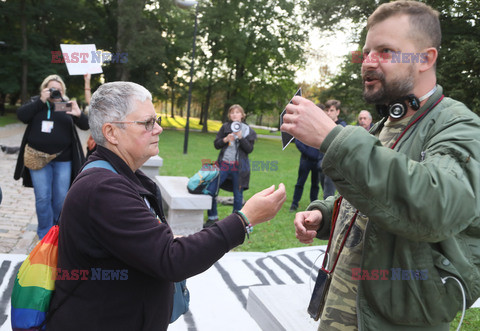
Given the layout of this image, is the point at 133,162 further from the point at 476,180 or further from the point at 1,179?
the point at 1,179

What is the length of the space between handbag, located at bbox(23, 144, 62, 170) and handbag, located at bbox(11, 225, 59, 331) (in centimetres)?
376

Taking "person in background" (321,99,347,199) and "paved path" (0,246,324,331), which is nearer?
"paved path" (0,246,324,331)

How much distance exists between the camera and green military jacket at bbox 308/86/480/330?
115 cm

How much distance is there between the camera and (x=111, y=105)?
73.2 inches

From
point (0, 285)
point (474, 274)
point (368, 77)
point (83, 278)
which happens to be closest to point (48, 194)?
point (0, 285)

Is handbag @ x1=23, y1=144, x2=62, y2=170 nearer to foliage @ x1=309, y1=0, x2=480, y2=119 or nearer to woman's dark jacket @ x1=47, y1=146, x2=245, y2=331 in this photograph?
woman's dark jacket @ x1=47, y1=146, x2=245, y2=331

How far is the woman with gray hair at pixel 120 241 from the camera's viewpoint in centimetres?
157

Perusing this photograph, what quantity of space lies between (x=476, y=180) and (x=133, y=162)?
1.50 m

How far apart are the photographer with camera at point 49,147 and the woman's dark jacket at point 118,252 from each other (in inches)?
152

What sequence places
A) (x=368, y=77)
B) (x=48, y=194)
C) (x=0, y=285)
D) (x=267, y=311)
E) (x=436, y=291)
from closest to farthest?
(x=436, y=291), (x=368, y=77), (x=267, y=311), (x=0, y=285), (x=48, y=194)

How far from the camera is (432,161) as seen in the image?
4.03 feet

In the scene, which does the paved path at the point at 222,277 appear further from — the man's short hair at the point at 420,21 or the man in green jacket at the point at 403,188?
the man's short hair at the point at 420,21

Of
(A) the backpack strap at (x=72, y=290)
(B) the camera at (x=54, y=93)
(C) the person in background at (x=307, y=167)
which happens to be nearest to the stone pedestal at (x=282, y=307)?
(A) the backpack strap at (x=72, y=290)

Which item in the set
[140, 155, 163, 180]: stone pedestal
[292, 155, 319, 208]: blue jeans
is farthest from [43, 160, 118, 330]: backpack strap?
[140, 155, 163, 180]: stone pedestal
